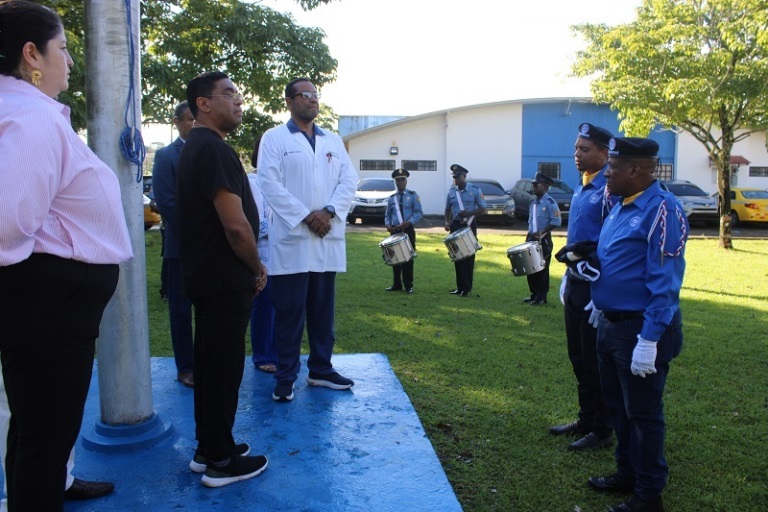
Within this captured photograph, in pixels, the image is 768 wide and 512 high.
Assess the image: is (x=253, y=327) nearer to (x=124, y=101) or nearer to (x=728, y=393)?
(x=124, y=101)

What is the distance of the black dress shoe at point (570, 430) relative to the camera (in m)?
4.47

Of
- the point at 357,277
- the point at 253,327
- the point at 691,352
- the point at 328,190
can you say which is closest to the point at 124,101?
the point at 328,190

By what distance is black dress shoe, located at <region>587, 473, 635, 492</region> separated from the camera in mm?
3693

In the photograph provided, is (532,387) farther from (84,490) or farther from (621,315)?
(84,490)

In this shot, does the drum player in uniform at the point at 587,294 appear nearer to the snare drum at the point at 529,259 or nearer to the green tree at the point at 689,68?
the snare drum at the point at 529,259

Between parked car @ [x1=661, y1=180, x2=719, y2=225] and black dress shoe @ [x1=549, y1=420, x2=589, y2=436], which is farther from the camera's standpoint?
parked car @ [x1=661, y1=180, x2=719, y2=225]

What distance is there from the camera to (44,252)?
2297 millimetres

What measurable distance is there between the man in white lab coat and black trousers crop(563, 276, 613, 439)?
5.22 ft

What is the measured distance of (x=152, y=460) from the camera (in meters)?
3.68

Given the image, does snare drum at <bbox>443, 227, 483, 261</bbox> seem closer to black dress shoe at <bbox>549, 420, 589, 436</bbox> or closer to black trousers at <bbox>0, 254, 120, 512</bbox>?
black dress shoe at <bbox>549, 420, 589, 436</bbox>

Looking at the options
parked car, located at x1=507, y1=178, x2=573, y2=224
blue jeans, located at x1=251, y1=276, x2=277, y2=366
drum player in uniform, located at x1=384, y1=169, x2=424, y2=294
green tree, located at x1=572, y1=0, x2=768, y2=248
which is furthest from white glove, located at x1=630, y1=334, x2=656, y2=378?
parked car, located at x1=507, y1=178, x2=573, y2=224

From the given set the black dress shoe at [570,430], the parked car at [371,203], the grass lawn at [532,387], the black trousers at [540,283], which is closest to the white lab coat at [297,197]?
the grass lawn at [532,387]

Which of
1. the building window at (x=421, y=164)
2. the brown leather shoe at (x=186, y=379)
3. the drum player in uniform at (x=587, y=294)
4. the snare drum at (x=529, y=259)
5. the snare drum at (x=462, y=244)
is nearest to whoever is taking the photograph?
the drum player in uniform at (x=587, y=294)

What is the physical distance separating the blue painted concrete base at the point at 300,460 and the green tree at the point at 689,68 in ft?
40.1
